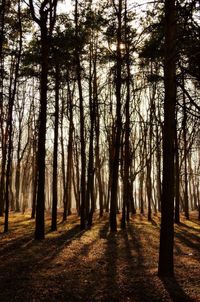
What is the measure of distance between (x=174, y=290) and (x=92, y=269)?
8.03 feet

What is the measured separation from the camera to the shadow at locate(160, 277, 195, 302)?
18.2ft

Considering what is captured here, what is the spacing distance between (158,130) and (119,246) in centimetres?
1284

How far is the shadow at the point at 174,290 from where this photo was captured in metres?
5.56

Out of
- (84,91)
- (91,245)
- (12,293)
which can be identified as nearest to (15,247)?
(91,245)

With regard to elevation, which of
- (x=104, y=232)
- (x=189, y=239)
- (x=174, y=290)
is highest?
(x=174, y=290)

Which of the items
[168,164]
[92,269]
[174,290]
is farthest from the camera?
[92,269]

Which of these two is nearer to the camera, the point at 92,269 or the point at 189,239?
the point at 92,269

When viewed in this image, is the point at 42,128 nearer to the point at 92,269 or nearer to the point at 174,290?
the point at 92,269

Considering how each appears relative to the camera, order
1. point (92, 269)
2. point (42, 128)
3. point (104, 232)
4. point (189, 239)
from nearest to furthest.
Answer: point (92, 269), point (42, 128), point (189, 239), point (104, 232)

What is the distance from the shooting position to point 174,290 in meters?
6.00

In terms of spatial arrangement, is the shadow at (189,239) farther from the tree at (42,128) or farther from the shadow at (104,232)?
the tree at (42,128)

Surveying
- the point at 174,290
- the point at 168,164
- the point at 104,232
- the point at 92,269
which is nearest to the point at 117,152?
the point at 104,232

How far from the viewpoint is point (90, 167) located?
15.8 meters

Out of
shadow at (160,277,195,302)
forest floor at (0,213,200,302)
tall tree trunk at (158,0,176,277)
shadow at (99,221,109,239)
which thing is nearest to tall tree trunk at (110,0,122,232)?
shadow at (99,221,109,239)
